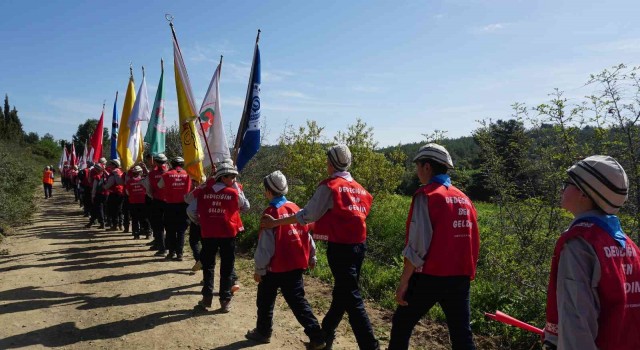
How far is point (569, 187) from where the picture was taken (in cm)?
238

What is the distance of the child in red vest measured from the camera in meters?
4.55

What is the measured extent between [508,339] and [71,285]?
6576 mm

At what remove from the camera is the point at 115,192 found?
12352 mm

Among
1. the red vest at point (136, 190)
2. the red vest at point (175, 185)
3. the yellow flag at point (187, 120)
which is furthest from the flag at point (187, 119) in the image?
the red vest at point (136, 190)

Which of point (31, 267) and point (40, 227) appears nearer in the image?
point (31, 267)

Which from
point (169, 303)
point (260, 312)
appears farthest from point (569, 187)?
point (169, 303)

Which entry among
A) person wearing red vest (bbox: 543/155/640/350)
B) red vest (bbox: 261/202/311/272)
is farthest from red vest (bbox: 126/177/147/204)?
person wearing red vest (bbox: 543/155/640/350)

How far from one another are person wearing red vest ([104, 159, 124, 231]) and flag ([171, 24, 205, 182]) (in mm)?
5677

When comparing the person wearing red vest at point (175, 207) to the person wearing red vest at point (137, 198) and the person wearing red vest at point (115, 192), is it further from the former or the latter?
the person wearing red vest at point (115, 192)

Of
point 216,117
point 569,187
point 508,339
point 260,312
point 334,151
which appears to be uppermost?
point 216,117

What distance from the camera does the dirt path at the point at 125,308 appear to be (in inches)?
197

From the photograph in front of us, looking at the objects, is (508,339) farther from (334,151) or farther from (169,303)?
(169,303)

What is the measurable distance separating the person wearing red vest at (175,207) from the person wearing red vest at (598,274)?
297 inches

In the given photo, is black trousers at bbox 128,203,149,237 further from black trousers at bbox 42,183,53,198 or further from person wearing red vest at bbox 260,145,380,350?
black trousers at bbox 42,183,53,198
